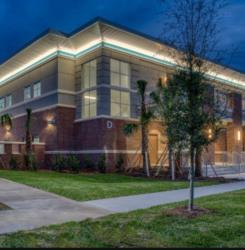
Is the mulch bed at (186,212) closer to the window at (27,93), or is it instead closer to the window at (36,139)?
the window at (36,139)

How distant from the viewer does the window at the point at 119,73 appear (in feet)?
75.7

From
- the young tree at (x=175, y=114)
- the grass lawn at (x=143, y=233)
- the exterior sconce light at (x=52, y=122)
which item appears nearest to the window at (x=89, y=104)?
the exterior sconce light at (x=52, y=122)

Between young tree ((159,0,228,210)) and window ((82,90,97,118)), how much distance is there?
45.6ft

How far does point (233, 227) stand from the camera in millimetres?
6516

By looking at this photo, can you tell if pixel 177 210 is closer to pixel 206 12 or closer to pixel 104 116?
pixel 206 12

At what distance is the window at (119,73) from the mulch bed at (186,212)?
1555cm

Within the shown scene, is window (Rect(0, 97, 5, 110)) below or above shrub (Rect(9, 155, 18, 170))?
above

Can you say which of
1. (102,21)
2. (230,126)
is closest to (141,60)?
(102,21)

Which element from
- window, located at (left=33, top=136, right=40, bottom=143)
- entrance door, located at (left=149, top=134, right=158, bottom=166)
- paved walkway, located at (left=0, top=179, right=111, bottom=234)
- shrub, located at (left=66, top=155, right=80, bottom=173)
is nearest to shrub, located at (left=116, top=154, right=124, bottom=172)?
shrub, located at (left=66, top=155, right=80, bottom=173)

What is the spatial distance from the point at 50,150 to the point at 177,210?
17.1 metres

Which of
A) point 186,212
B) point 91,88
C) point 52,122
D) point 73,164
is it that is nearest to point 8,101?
point 52,122

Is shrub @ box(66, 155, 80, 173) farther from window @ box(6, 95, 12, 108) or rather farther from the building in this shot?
window @ box(6, 95, 12, 108)

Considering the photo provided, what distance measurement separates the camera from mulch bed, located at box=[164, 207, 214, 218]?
25.0 feet

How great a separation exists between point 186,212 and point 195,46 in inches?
166
